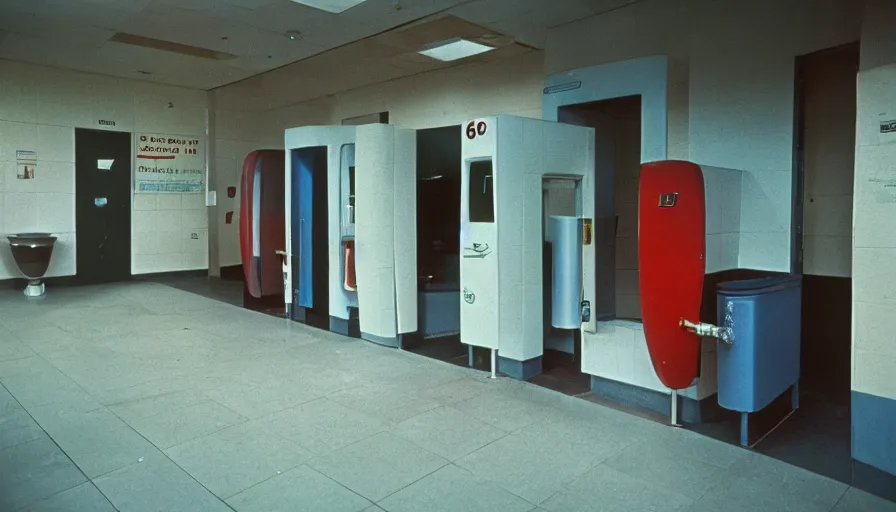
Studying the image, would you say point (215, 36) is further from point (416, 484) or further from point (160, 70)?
point (416, 484)

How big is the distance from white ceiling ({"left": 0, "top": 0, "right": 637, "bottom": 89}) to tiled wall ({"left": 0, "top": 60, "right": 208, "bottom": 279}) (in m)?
0.52

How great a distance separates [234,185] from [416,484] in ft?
25.2

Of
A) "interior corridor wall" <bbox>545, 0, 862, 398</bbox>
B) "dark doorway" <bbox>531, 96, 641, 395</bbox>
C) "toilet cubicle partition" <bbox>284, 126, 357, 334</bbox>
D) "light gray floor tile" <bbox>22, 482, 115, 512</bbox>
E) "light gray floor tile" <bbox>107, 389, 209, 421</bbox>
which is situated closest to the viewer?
"light gray floor tile" <bbox>22, 482, 115, 512</bbox>

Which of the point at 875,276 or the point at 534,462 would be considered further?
the point at 534,462

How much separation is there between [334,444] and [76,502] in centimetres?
107

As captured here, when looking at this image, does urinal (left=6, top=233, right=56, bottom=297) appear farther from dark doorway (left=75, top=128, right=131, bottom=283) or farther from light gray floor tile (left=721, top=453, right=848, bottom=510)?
light gray floor tile (left=721, top=453, right=848, bottom=510)

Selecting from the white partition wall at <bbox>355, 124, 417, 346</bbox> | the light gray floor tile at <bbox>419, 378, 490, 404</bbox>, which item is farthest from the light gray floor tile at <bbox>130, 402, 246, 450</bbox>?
the white partition wall at <bbox>355, 124, 417, 346</bbox>

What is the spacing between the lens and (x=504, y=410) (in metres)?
3.38

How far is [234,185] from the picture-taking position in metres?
9.16

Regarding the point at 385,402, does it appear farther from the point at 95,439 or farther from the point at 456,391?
the point at 95,439

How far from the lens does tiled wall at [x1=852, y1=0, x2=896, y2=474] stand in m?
2.36

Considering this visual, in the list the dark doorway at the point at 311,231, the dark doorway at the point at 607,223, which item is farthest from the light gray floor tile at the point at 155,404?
the dark doorway at the point at 607,223

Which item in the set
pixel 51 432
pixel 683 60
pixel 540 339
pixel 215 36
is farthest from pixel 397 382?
pixel 215 36

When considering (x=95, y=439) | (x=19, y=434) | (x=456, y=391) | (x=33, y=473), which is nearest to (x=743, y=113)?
(x=456, y=391)
